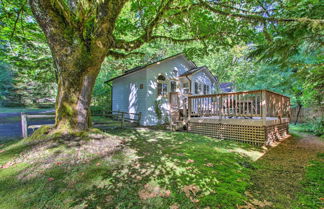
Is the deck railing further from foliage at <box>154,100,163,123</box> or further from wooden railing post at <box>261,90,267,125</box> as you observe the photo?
foliage at <box>154,100,163,123</box>

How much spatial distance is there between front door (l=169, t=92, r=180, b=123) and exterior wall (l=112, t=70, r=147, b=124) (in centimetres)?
215

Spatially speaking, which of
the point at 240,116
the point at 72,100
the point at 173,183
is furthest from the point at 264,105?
the point at 72,100

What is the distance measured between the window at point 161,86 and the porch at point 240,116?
3.46m

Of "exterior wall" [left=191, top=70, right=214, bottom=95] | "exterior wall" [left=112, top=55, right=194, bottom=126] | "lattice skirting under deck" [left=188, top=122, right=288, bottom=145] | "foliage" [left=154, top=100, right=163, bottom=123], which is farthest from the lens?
"exterior wall" [left=191, top=70, right=214, bottom=95]

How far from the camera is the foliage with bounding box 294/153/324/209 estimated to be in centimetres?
242

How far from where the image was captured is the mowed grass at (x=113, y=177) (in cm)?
236

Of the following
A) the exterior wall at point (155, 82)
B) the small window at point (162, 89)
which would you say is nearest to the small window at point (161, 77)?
the exterior wall at point (155, 82)

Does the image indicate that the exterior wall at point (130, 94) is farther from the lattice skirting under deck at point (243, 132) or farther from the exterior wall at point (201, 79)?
the lattice skirting under deck at point (243, 132)

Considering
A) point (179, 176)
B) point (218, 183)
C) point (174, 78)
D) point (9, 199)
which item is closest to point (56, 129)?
point (9, 199)

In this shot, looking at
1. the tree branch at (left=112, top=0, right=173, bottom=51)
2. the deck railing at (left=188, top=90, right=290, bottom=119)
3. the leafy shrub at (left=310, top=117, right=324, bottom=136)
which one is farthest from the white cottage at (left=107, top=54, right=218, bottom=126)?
the leafy shrub at (left=310, top=117, right=324, bottom=136)

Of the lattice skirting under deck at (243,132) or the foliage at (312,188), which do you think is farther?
the lattice skirting under deck at (243,132)

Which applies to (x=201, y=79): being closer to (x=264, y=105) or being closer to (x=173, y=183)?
(x=264, y=105)

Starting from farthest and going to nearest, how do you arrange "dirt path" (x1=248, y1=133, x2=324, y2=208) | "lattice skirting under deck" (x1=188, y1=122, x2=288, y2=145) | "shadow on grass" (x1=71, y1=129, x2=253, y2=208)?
"lattice skirting under deck" (x1=188, y1=122, x2=288, y2=145), "dirt path" (x1=248, y1=133, x2=324, y2=208), "shadow on grass" (x1=71, y1=129, x2=253, y2=208)

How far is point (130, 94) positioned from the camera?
12.4 m
